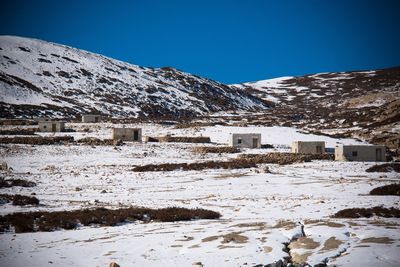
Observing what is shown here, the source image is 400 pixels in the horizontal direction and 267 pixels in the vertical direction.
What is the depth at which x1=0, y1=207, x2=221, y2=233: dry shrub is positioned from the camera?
16.0 m

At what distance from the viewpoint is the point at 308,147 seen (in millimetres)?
44500

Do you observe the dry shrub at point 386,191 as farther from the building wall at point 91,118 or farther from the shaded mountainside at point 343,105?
the building wall at point 91,118

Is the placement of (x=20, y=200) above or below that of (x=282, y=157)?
below

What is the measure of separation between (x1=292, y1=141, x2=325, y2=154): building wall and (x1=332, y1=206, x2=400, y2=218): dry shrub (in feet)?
86.9

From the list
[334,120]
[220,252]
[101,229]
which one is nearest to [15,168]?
[101,229]

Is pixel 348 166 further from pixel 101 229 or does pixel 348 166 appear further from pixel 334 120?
pixel 334 120

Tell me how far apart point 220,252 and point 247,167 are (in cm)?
2388

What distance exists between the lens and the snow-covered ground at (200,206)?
1159 centimetres

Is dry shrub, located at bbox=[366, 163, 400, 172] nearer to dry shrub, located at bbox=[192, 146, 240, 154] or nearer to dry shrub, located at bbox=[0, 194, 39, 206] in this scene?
dry shrub, located at bbox=[192, 146, 240, 154]

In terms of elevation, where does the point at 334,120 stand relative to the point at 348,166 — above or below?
above

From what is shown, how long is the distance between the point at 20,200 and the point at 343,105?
107957mm

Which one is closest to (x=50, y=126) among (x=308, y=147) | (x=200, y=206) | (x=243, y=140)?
(x=243, y=140)

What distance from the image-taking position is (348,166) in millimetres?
35781

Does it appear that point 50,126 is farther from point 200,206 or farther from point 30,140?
point 200,206
